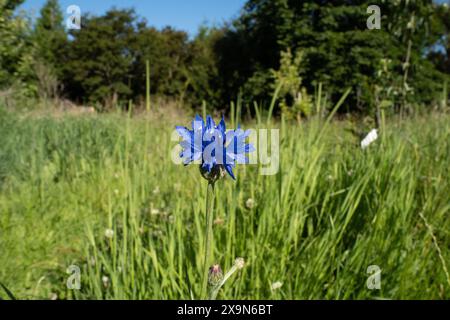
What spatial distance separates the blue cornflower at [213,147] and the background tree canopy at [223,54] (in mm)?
7271

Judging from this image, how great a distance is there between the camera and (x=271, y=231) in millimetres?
1289

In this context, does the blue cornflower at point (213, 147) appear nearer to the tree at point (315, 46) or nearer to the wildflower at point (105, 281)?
the wildflower at point (105, 281)

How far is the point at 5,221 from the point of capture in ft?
6.98

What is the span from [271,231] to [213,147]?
902mm

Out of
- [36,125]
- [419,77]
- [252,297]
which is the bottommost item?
[252,297]

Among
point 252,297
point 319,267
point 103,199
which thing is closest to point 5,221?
point 103,199

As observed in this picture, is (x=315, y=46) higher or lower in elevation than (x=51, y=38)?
lower

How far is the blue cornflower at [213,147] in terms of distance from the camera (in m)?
0.43

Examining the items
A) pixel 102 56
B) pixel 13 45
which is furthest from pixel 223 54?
pixel 13 45

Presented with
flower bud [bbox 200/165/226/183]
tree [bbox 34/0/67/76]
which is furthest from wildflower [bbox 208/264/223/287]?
tree [bbox 34/0/67/76]

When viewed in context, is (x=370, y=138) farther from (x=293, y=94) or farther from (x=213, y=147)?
(x=213, y=147)
